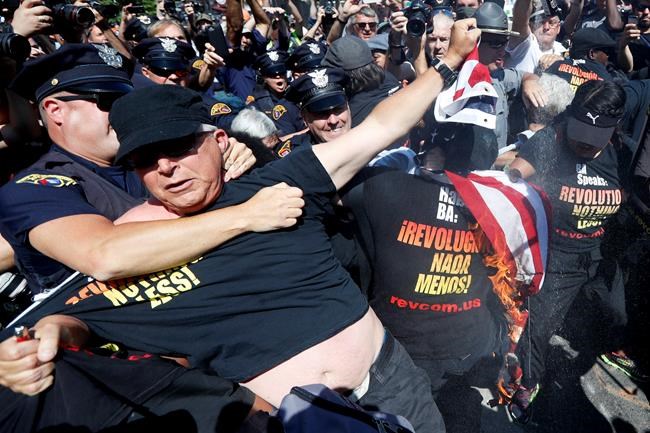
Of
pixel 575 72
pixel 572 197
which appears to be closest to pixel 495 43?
pixel 575 72

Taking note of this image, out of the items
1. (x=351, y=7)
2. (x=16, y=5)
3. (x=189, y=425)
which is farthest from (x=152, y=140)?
(x=351, y=7)

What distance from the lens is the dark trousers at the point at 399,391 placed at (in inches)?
81.0

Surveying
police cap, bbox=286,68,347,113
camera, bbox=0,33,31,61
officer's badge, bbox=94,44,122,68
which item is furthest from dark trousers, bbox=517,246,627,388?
camera, bbox=0,33,31,61

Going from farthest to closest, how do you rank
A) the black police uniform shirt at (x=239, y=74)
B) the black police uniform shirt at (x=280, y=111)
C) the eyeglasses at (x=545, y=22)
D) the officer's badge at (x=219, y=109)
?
the black police uniform shirt at (x=239, y=74), the eyeglasses at (x=545, y=22), the black police uniform shirt at (x=280, y=111), the officer's badge at (x=219, y=109)

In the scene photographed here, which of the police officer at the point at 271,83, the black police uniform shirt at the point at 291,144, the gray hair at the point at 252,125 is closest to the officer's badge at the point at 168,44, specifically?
the police officer at the point at 271,83

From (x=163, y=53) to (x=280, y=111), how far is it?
1.30 m

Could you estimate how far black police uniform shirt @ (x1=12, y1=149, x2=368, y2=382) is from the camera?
175 cm

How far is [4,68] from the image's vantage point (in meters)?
2.80

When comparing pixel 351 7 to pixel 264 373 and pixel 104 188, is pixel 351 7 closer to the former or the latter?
pixel 104 188

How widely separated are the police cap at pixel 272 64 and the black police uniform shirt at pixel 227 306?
12.5 feet

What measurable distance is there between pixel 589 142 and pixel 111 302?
3266mm

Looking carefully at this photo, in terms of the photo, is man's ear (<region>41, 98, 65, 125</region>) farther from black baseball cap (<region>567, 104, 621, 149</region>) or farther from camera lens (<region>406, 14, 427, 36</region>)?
camera lens (<region>406, 14, 427, 36</region>)

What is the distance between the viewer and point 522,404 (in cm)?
346

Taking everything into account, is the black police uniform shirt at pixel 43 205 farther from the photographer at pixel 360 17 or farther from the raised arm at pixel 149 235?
the photographer at pixel 360 17
